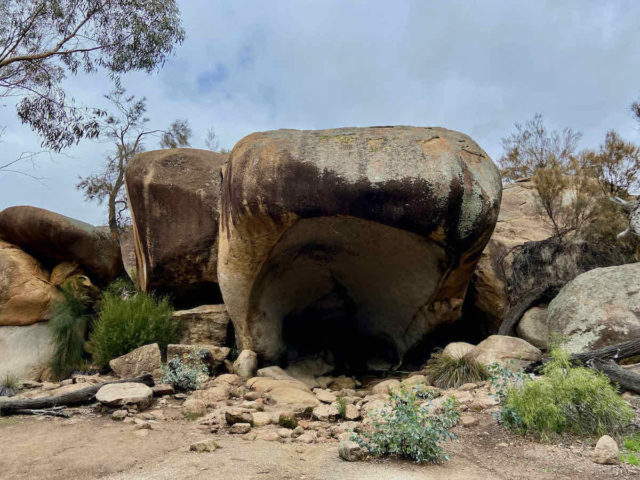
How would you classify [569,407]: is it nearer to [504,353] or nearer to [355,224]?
[504,353]

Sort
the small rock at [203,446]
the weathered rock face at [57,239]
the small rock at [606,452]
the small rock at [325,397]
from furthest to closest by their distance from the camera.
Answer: the weathered rock face at [57,239], the small rock at [325,397], the small rock at [203,446], the small rock at [606,452]

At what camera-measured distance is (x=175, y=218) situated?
7684mm

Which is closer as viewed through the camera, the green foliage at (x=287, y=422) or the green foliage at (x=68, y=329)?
the green foliage at (x=287, y=422)

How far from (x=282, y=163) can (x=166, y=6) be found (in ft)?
22.9

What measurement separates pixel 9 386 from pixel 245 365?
3.13 metres

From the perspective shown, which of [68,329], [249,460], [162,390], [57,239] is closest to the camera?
[249,460]

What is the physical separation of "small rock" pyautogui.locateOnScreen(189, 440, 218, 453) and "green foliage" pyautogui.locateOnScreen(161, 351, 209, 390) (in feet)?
7.75

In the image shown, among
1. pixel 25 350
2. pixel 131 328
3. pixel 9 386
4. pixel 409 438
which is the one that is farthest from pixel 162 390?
pixel 25 350

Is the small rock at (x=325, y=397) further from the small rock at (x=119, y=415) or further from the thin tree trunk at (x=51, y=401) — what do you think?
the thin tree trunk at (x=51, y=401)

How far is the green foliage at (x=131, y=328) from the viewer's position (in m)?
7.16

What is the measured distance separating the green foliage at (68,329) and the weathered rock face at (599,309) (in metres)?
6.73

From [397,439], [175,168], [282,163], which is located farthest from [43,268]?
[397,439]

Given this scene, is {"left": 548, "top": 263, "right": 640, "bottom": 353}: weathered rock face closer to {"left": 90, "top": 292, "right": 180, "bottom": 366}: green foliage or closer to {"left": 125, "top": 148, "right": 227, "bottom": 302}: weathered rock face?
{"left": 125, "top": 148, "right": 227, "bottom": 302}: weathered rock face

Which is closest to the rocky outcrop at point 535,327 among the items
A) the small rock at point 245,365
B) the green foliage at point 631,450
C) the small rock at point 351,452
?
the green foliage at point 631,450
